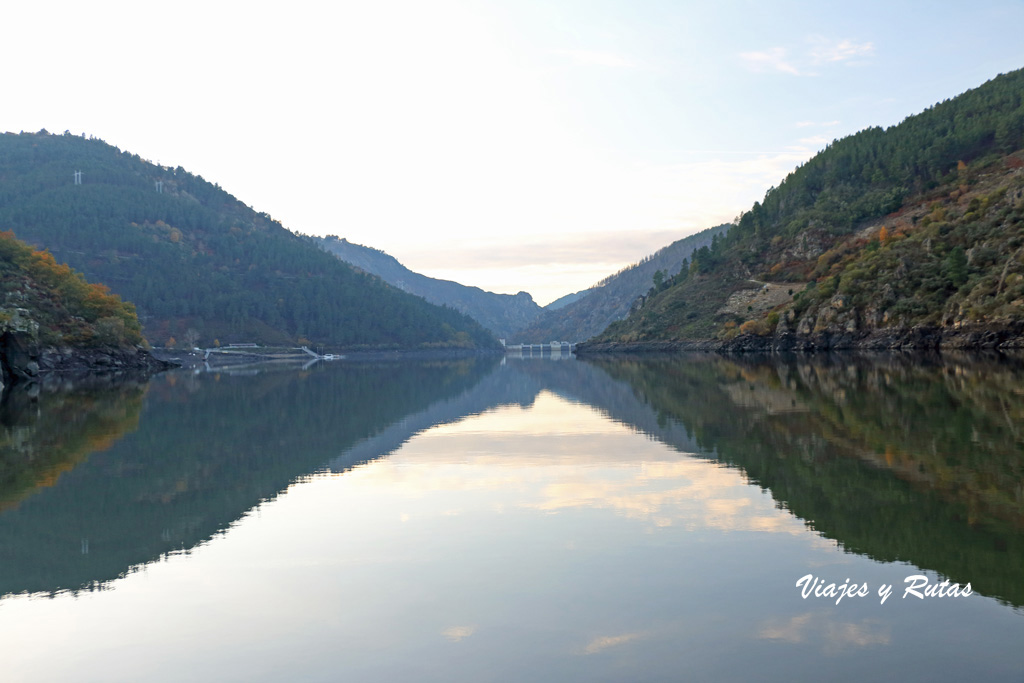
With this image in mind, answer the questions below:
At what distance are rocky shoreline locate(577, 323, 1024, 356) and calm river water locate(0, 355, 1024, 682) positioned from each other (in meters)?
72.3

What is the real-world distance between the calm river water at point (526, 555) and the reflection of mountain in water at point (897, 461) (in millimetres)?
102

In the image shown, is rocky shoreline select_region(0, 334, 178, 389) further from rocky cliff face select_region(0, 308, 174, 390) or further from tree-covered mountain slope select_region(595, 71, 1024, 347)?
tree-covered mountain slope select_region(595, 71, 1024, 347)

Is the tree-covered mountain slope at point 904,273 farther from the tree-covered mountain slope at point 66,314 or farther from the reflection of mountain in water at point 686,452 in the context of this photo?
the tree-covered mountain slope at point 66,314

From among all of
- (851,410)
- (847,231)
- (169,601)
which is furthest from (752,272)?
(169,601)

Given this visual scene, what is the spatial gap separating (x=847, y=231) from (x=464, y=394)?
507 ft

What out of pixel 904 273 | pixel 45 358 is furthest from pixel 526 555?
pixel 904 273

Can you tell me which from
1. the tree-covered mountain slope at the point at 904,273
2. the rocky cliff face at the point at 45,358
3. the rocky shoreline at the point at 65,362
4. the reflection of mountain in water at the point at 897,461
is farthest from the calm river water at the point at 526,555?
the tree-covered mountain slope at the point at 904,273

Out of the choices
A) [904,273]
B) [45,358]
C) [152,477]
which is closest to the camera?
[152,477]

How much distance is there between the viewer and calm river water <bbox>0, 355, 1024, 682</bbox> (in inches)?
369

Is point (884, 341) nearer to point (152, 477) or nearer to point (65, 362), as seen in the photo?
point (152, 477)

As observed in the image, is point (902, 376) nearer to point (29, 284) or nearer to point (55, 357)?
point (55, 357)

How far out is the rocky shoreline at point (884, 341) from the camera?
9269 centimetres

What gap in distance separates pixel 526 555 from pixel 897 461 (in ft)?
40.0

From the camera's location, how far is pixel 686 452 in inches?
978
